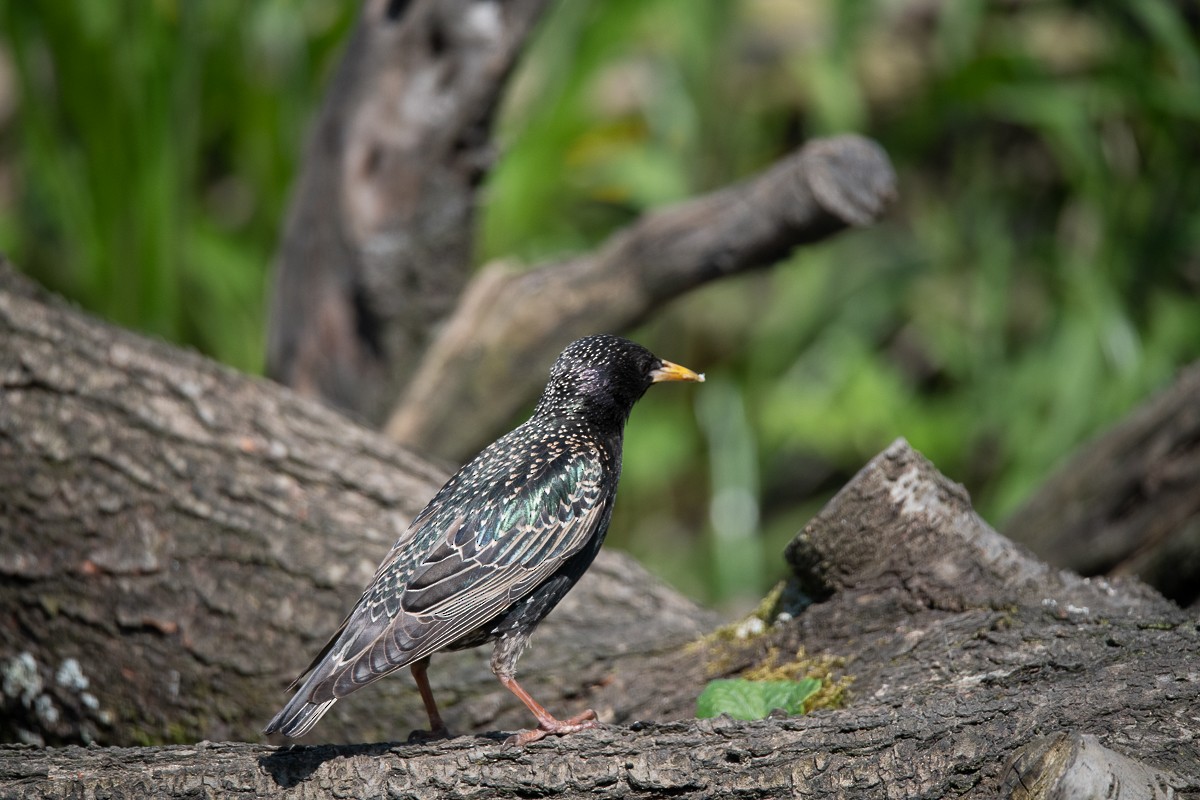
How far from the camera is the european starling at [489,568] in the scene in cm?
270

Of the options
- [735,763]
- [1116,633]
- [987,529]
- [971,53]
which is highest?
[971,53]

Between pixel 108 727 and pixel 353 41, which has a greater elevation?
pixel 353 41

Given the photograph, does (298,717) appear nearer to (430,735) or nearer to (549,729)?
(430,735)

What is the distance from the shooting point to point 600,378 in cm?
336

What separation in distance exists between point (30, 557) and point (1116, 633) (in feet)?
9.15

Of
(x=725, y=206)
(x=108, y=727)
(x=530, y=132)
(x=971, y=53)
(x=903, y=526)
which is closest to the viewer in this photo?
(x=903, y=526)

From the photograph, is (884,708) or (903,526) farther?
(903,526)

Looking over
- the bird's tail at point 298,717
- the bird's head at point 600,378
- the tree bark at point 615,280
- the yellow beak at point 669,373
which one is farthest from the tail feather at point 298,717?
the tree bark at point 615,280

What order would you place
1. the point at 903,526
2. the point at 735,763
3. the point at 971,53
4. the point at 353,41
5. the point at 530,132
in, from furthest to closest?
the point at 971,53, the point at 530,132, the point at 353,41, the point at 903,526, the point at 735,763

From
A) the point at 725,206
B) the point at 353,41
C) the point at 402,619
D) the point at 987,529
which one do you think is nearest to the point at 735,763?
the point at 402,619

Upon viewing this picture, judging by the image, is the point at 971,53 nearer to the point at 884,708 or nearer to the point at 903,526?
the point at 903,526

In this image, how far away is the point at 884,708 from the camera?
8.50ft

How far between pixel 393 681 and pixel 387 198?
78.6 inches

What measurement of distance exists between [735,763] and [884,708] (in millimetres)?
381
